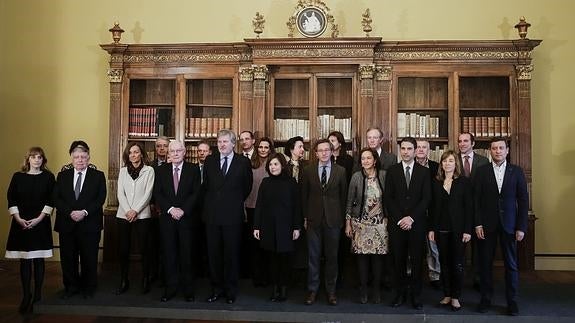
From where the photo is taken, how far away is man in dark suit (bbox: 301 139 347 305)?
13.1ft

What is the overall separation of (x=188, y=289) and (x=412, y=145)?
2.22m

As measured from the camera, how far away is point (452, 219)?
12.7 feet

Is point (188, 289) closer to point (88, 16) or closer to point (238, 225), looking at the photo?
point (238, 225)

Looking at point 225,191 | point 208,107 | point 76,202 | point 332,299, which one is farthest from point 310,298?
point 208,107

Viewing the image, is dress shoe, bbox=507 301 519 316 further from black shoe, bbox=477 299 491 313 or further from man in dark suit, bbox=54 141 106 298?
man in dark suit, bbox=54 141 106 298

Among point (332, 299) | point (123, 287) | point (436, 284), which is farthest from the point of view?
point (436, 284)

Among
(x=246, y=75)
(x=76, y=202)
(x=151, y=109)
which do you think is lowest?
(x=76, y=202)

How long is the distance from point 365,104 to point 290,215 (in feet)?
7.01

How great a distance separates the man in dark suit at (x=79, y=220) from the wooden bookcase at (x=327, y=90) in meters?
1.59

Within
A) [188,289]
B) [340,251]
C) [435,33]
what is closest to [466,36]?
[435,33]

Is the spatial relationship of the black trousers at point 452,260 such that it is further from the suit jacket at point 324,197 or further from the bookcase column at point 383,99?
the bookcase column at point 383,99

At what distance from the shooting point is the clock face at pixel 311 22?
5840 mm

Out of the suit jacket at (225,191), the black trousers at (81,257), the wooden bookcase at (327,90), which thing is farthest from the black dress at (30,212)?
the wooden bookcase at (327,90)

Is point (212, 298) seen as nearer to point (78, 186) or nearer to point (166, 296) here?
point (166, 296)
